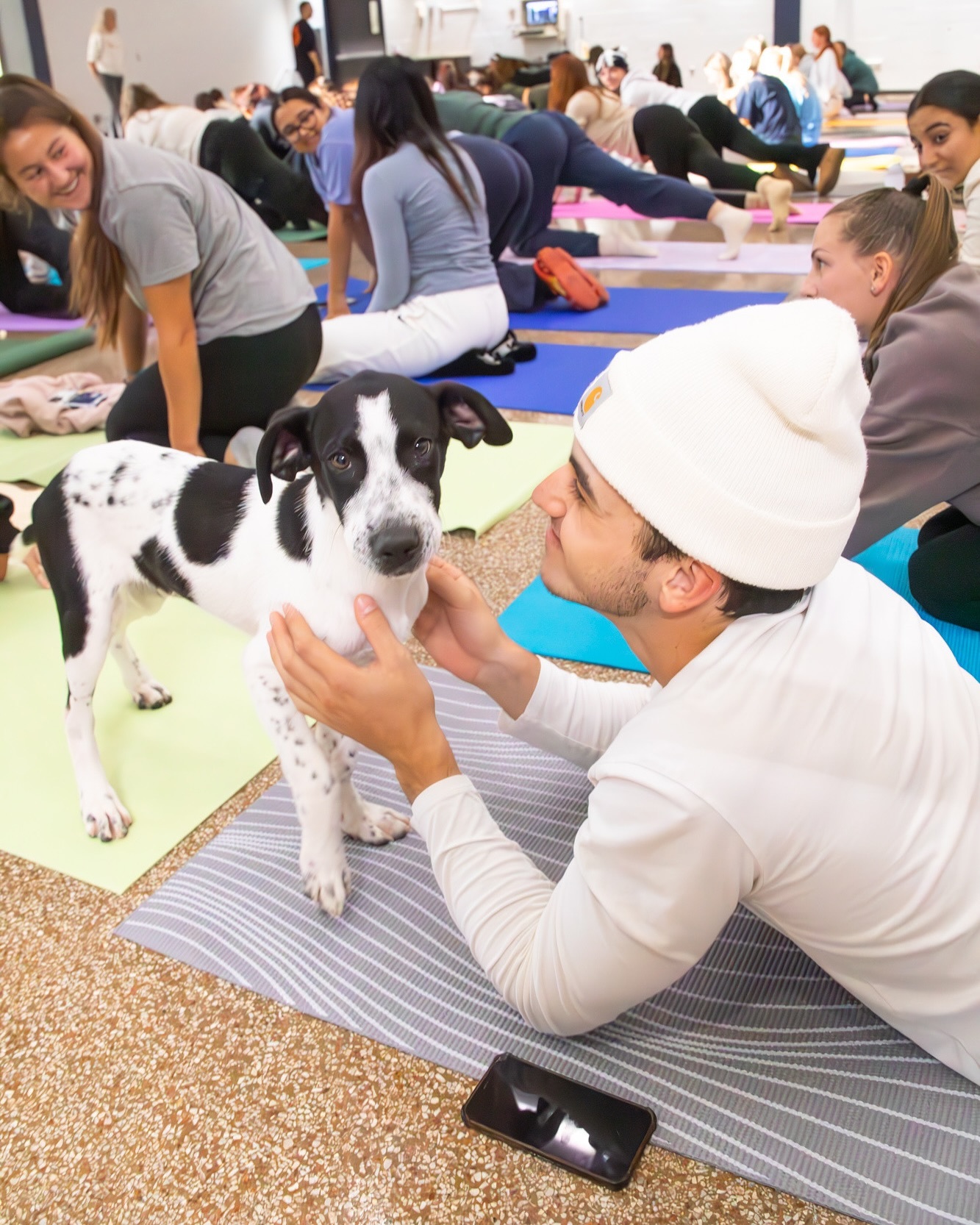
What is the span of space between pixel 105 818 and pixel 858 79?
51.5ft

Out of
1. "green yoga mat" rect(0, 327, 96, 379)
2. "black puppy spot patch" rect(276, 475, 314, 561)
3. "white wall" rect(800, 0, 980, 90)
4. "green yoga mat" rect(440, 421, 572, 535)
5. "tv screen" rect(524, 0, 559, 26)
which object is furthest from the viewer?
"tv screen" rect(524, 0, 559, 26)

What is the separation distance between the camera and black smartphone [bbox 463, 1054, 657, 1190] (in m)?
1.24

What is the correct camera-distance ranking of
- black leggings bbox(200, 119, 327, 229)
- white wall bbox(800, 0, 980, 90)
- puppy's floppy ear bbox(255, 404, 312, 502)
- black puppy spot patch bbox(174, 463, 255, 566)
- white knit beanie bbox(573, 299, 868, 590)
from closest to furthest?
1. white knit beanie bbox(573, 299, 868, 590)
2. puppy's floppy ear bbox(255, 404, 312, 502)
3. black puppy spot patch bbox(174, 463, 255, 566)
4. black leggings bbox(200, 119, 327, 229)
5. white wall bbox(800, 0, 980, 90)

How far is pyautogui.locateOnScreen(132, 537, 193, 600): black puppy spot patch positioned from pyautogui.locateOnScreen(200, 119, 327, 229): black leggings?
557cm

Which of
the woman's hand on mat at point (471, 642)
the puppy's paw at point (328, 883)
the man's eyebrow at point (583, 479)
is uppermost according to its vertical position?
the man's eyebrow at point (583, 479)

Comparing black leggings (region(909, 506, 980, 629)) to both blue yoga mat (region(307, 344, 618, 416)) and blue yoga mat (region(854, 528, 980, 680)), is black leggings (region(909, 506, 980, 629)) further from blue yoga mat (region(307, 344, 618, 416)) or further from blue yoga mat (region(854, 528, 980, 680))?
blue yoga mat (region(307, 344, 618, 416))

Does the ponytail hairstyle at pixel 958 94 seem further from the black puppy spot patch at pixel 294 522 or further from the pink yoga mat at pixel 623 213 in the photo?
the pink yoga mat at pixel 623 213

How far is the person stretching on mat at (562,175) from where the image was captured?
5.95 meters

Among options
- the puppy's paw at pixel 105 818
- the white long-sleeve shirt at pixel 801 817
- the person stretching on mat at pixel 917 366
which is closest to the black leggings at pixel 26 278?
the puppy's paw at pixel 105 818

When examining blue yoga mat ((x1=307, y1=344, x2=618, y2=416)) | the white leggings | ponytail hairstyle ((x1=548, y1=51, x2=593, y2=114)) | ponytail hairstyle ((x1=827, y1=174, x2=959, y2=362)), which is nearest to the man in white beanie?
ponytail hairstyle ((x1=827, y1=174, x2=959, y2=362))

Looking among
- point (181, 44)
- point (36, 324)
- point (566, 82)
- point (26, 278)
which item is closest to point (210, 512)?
point (36, 324)

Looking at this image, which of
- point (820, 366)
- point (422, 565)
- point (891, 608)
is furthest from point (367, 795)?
point (820, 366)

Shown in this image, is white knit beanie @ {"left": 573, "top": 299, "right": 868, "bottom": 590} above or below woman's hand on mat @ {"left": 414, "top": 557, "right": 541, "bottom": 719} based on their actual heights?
above

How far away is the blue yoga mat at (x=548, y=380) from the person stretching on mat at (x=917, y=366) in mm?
1651
